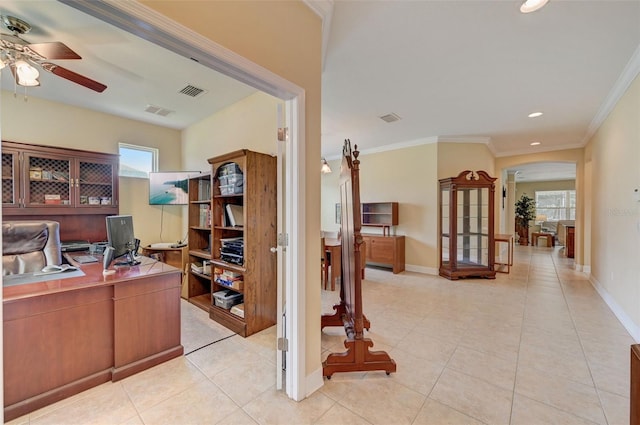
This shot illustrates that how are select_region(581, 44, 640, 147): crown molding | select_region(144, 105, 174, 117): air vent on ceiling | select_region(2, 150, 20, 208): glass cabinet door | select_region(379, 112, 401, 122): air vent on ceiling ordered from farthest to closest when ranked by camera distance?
select_region(379, 112, 401, 122): air vent on ceiling → select_region(144, 105, 174, 117): air vent on ceiling → select_region(2, 150, 20, 208): glass cabinet door → select_region(581, 44, 640, 147): crown molding

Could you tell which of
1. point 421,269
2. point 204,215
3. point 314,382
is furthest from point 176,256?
point 421,269

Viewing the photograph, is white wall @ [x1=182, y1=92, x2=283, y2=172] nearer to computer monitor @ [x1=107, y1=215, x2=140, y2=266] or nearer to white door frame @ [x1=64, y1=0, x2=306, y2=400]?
white door frame @ [x1=64, y1=0, x2=306, y2=400]

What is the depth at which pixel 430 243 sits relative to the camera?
5.25m

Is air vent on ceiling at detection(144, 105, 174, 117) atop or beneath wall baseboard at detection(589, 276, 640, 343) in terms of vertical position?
atop

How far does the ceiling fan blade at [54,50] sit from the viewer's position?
2012mm

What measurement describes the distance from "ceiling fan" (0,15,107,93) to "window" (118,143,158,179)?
1.97m

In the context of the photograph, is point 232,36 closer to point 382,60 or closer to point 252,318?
point 382,60

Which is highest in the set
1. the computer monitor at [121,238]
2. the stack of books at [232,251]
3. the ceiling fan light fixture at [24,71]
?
the ceiling fan light fixture at [24,71]

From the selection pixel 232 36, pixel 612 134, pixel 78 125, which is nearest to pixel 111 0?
pixel 232 36

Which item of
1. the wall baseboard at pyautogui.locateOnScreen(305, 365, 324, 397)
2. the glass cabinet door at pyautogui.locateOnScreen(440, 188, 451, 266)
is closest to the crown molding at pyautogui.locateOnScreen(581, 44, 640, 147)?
the glass cabinet door at pyautogui.locateOnScreen(440, 188, 451, 266)

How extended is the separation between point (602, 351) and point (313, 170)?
305cm

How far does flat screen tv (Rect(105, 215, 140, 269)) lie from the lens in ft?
7.79

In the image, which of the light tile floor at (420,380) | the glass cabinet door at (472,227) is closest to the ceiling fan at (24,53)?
the light tile floor at (420,380)

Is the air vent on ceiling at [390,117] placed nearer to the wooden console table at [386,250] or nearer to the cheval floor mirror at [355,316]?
Answer: the cheval floor mirror at [355,316]
